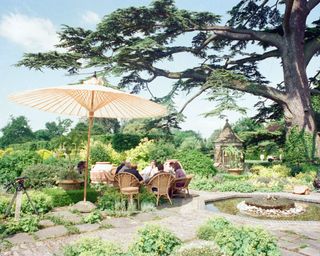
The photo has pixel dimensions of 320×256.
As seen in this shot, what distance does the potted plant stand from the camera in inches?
397

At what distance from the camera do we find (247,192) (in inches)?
484

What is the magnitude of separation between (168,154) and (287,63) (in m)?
9.49

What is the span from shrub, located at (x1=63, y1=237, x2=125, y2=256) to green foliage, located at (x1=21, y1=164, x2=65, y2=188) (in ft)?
25.4

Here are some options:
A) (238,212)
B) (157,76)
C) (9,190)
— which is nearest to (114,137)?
(157,76)

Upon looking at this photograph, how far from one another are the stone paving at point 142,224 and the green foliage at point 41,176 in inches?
141

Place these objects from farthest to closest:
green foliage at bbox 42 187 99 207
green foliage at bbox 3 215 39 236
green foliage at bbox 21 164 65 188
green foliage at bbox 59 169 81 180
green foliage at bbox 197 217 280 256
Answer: green foliage at bbox 21 164 65 188 < green foliage at bbox 59 169 81 180 < green foliage at bbox 42 187 99 207 < green foliage at bbox 3 215 39 236 < green foliage at bbox 197 217 280 256

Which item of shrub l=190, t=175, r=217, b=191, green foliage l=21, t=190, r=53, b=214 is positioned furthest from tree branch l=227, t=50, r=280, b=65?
green foliage l=21, t=190, r=53, b=214

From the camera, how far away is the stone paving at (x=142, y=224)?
5.36 meters

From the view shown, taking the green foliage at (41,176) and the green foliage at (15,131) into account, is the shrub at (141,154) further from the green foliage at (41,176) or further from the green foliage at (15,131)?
the green foliage at (15,131)

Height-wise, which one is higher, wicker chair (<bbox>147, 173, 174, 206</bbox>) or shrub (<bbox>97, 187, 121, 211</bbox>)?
wicker chair (<bbox>147, 173, 174, 206</bbox>)

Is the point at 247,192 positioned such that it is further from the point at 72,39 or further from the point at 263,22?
the point at 263,22

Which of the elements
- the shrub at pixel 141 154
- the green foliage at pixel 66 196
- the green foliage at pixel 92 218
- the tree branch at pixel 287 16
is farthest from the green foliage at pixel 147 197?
the tree branch at pixel 287 16

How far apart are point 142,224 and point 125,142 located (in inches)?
588

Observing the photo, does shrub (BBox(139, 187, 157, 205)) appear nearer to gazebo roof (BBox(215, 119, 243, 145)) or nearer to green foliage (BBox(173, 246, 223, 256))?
green foliage (BBox(173, 246, 223, 256))
